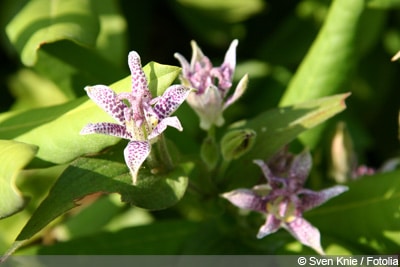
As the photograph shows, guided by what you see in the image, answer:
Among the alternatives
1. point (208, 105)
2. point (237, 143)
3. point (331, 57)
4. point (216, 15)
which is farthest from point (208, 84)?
point (216, 15)

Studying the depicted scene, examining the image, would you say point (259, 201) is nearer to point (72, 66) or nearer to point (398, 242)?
point (398, 242)

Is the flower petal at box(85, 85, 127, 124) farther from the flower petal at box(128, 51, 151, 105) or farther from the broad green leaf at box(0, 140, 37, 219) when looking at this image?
the broad green leaf at box(0, 140, 37, 219)

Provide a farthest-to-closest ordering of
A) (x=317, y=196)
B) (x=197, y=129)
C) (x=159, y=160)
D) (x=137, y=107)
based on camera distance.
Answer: (x=197, y=129), (x=317, y=196), (x=159, y=160), (x=137, y=107)

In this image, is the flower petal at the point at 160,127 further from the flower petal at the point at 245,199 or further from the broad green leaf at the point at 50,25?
the broad green leaf at the point at 50,25

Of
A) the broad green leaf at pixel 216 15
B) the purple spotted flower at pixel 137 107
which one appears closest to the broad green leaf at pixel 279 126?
the purple spotted flower at pixel 137 107

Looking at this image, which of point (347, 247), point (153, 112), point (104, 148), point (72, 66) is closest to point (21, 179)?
point (72, 66)

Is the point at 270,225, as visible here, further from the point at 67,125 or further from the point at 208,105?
the point at 67,125

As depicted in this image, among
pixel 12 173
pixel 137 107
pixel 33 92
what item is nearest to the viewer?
pixel 12 173
